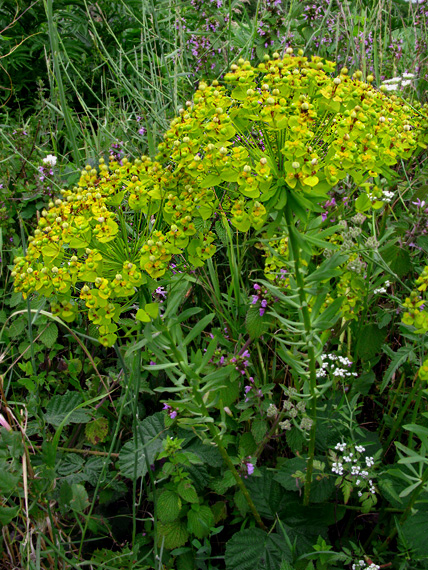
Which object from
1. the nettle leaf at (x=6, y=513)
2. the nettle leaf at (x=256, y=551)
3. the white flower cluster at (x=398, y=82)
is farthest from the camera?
the white flower cluster at (x=398, y=82)

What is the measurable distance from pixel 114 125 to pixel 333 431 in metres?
2.79

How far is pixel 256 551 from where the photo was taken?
169 centimetres

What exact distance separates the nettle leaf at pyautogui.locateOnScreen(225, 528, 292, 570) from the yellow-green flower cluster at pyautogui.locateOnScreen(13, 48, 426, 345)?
918 mm

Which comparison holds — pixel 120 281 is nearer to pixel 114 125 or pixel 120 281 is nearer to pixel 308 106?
pixel 308 106

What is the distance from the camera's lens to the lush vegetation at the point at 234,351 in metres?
1.28

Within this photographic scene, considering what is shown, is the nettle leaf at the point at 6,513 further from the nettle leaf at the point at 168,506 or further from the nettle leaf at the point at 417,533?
the nettle leaf at the point at 417,533

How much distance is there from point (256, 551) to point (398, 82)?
97.2 inches

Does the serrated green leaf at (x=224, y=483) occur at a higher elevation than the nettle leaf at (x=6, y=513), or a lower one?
lower

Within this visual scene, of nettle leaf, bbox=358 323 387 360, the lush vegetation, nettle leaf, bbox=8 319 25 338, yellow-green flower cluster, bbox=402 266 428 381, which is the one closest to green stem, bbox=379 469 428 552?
the lush vegetation

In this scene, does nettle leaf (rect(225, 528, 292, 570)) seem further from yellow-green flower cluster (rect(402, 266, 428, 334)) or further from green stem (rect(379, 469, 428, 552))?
yellow-green flower cluster (rect(402, 266, 428, 334))

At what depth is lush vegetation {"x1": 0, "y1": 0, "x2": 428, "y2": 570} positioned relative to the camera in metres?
1.28

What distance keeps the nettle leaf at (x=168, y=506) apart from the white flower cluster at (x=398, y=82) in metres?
2.11

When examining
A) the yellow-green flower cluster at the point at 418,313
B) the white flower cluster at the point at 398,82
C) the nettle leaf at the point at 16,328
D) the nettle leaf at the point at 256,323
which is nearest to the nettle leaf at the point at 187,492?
the nettle leaf at the point at 256,323

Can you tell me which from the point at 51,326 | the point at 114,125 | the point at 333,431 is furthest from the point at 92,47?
the point at 333,431
